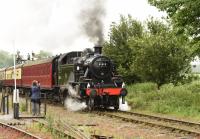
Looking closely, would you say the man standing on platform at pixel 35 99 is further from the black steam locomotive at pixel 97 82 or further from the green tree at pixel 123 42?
the green tree at pixel 123 42

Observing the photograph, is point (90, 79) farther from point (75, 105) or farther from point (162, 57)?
point (162, 57)

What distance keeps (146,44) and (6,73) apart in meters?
26.4

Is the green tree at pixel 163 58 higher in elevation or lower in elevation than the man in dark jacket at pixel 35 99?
higher

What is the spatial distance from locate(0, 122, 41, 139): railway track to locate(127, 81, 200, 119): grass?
7803mm

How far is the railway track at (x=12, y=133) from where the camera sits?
43.7 feet

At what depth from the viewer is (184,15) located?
20.9 meters

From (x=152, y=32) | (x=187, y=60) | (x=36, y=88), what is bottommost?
(x=36, y=88)

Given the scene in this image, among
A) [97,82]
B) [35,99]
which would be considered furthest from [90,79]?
[35,99]

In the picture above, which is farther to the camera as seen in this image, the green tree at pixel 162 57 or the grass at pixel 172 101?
the green tree at pixel 162 57

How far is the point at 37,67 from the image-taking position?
32.0m

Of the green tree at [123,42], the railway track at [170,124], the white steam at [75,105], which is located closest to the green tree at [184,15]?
the railway track at [170,124]

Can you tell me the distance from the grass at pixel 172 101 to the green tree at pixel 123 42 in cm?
512

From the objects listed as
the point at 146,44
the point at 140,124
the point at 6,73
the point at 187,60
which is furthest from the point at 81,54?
the point at 6,73

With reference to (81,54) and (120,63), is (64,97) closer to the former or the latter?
(81,54)
